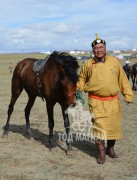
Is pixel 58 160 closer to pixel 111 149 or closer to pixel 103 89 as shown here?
pixel 111 149

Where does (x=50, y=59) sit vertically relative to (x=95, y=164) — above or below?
above

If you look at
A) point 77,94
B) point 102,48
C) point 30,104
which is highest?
point 102,48

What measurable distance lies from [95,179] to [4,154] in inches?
85.4

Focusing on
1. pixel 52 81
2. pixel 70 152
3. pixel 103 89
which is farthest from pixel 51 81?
pixel 70 152

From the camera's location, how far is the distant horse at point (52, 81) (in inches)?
223

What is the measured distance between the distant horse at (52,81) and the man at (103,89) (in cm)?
24

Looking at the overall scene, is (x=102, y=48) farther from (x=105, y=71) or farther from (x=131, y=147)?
(x=131, y=147)

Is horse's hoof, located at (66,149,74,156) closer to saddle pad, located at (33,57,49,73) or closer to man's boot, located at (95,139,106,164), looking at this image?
man's boot, located at (95,139,106,164)

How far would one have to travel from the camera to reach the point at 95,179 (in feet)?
15.8

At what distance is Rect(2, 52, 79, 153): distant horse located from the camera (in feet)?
18.6

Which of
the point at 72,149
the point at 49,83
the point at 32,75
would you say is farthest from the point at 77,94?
the point at 32,75

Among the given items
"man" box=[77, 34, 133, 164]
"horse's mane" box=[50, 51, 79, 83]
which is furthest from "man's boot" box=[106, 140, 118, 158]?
"horse's mane" box=[50, 51, 79, 83]

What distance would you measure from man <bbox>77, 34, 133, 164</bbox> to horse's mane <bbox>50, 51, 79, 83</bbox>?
18 centimetres

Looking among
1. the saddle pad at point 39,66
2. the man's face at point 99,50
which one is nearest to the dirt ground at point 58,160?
the saddle pad at point 39,66
